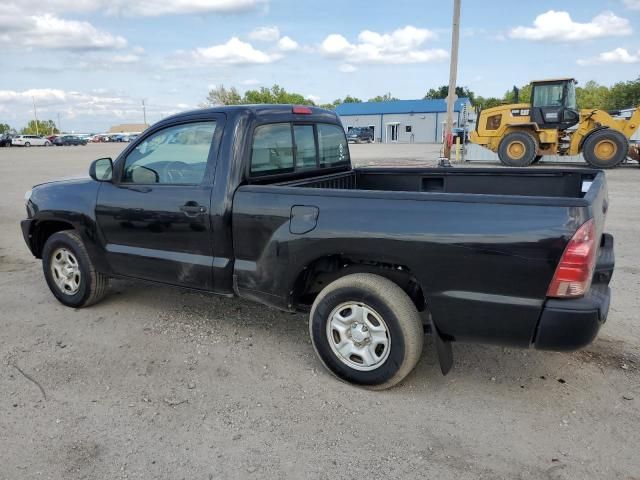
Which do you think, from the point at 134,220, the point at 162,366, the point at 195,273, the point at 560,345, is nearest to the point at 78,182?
the point at 134,220

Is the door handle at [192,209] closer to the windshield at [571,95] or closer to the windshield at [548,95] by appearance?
the windshield at [548,95]

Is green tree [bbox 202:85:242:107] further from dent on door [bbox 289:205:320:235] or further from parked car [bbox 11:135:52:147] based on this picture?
dent on door [bbox 289:205:320:235]

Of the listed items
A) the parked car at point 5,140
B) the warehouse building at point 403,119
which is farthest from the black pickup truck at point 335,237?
the warehouse building at point 403,119

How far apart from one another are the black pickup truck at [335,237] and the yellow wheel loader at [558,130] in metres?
14.5

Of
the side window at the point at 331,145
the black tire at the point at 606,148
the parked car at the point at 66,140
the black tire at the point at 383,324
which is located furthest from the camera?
the parked car at the point at 66,140

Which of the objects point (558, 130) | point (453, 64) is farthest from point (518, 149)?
point (453, 64)

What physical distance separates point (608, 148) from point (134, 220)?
16.7 m

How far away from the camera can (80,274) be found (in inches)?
184

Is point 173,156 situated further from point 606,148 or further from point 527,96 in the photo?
point 527,96

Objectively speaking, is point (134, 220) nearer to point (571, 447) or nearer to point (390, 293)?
point (390, 293)

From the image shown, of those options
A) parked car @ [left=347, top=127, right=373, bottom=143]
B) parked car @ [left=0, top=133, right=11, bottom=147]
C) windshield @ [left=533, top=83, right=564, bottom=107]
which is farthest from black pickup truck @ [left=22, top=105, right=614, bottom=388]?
parked car @ [left=0, top=133, right=11, bottom=147]

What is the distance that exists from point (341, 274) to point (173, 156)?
1.66m

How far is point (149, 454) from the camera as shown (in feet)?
9.02

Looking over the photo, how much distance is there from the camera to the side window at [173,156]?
12.8ft
